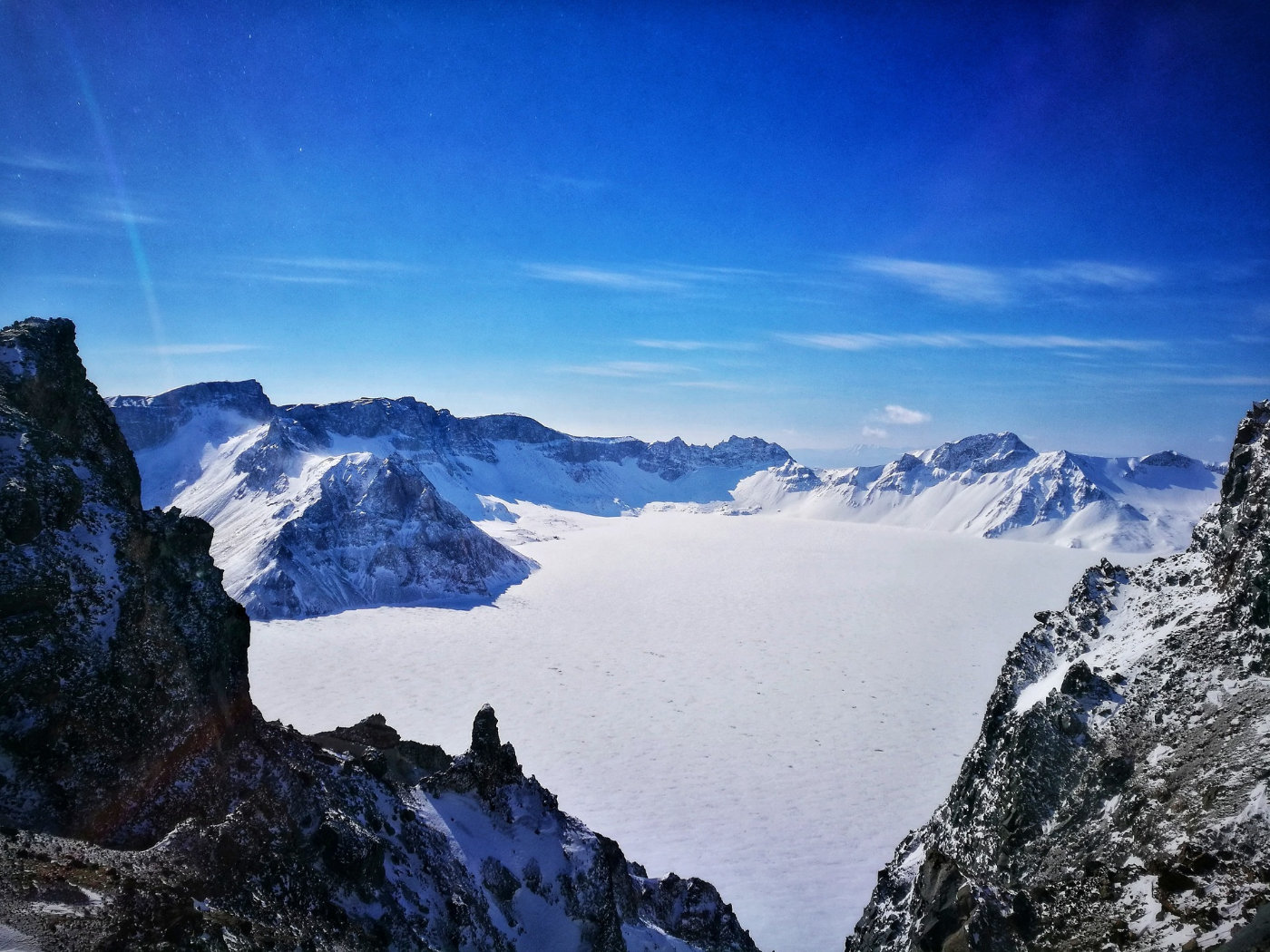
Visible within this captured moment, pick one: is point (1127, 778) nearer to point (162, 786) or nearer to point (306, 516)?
point (162, 786)

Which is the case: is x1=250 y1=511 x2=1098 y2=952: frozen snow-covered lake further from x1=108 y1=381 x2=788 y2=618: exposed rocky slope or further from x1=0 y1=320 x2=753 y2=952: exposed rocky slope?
x1=0 y1=320 x2=753 y2=952: exposed rocky slope

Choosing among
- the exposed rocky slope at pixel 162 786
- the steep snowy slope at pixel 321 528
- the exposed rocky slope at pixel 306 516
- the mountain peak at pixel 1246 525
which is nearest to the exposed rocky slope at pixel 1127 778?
the mountain peak at pixel 1246 525

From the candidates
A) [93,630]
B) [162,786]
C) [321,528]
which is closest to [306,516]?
[321,528]

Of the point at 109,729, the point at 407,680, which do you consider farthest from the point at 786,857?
the point at 407,680

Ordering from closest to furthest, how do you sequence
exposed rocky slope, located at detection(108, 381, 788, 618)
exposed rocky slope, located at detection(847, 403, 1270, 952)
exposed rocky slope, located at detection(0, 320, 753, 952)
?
exposed rocky slope, located at detection(0, 320, 753, 952) → exposed rocky slope, located at detection(847, 403, 1270, 952) → exposed rocky slope, located at detection(108, 381, 788, 618)

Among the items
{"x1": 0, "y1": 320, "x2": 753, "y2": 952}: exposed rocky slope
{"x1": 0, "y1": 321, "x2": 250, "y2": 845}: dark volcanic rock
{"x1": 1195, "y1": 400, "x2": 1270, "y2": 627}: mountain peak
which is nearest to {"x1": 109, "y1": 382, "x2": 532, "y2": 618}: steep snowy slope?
{"x1": 0, "y1": 320, "x2": 753, "y2": 952}: exposed rocky slope
